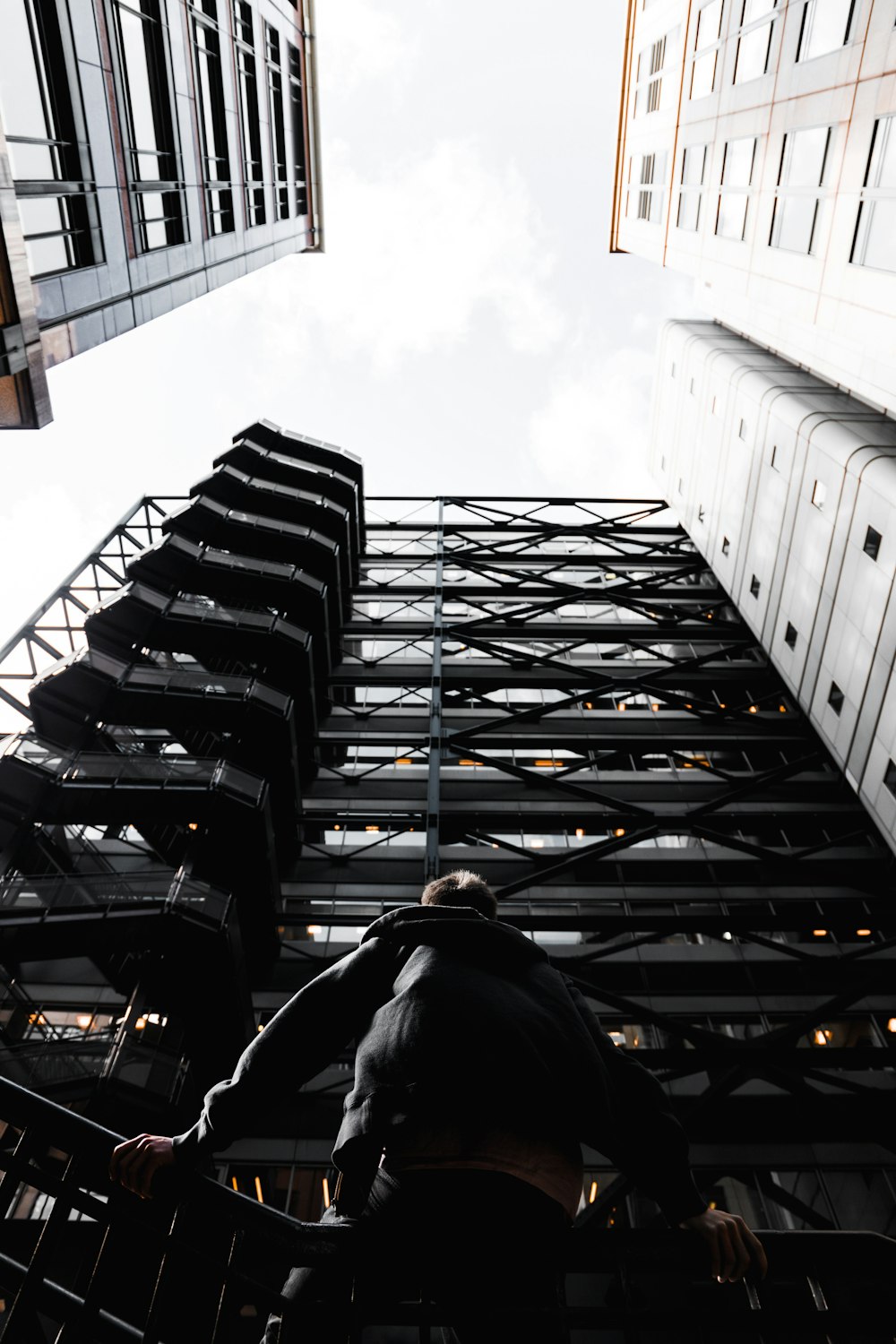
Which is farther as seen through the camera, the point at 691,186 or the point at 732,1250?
the point at 691,186

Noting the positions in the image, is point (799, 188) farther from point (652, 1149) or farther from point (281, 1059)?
point (281, 1059)

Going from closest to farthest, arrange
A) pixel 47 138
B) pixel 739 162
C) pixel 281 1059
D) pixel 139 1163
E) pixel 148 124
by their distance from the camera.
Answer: pixel 139 1163 → pixel 281 1059 → pixel 47 138 → pixel 148 124 → pixel 739 162

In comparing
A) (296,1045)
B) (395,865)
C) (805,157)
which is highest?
(805,157)

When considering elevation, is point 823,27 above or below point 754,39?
below

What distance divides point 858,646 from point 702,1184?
39.7 feet

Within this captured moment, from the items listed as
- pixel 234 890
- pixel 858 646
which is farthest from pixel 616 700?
pixel 234 890

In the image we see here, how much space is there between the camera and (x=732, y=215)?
2384 centimetres

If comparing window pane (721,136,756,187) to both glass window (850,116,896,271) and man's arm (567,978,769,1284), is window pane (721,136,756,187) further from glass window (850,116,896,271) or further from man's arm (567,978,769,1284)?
man's arm (567,978,769,1284)

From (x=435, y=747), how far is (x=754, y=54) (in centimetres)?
2155

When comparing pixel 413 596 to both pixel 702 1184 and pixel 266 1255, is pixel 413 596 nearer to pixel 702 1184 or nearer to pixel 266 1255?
pixel 702 1184

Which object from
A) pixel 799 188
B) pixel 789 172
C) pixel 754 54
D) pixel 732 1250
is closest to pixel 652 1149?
pixel 732 1250

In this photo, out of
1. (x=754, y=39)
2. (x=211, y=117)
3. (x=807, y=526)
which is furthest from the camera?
(x=754, y=39)

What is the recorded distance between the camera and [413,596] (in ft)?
103

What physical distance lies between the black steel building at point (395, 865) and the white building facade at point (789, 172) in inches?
433
